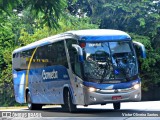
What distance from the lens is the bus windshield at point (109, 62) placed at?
14875 millimetres

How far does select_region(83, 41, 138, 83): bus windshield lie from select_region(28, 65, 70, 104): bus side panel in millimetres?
1640

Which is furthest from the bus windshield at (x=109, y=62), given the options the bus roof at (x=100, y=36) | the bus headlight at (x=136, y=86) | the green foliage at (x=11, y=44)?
the green foliage at (x=11, y=44)

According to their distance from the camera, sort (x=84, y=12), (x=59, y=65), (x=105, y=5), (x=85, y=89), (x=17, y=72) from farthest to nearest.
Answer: (x=84, y=12) → (x=105, y=5) → (x=17, y=72) → (x=59, y=65) → (x=85, y=89)

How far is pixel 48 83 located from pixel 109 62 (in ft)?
14.2

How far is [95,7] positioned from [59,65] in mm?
17291

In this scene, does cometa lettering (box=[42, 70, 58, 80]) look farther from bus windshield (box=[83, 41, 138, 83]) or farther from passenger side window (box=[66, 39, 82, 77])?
bus windshield (box=[83, 41, 138, 83])

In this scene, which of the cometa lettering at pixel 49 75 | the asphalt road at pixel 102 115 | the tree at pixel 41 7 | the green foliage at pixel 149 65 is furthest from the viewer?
the green foliage at pixel 149 65

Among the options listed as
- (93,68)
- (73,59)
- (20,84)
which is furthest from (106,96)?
(20,84)

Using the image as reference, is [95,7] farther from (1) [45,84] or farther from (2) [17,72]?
(1) [45,84]

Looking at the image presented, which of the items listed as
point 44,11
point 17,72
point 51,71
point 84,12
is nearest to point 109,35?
point 51,71

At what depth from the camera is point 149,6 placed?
33.3 m

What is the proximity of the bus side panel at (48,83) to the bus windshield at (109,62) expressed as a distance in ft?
5.38

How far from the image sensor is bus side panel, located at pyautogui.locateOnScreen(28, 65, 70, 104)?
16906mm

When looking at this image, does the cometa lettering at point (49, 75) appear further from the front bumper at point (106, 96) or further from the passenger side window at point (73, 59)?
the front bumper at point (106, 96)
